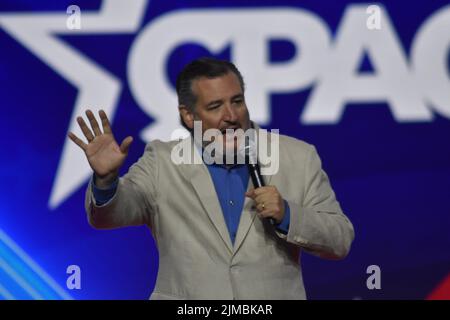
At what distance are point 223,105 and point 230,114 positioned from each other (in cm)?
5

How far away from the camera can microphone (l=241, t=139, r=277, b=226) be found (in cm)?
288

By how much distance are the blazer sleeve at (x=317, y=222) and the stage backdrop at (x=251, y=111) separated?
1354 millimetres

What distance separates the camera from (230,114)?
305 centimetres

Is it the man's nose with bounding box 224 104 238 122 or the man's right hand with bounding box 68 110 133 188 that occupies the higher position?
the man's nose with bounding box 224 104 238 122

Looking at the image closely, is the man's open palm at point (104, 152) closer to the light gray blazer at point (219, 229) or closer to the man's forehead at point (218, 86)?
the light gray blazer at point (219, 229)

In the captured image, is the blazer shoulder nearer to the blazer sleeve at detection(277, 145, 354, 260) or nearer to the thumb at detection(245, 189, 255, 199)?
the blazer sleeve at detection(277, 145, 354, 260)

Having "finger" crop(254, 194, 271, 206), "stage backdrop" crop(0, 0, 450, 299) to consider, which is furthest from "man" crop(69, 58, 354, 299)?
"stage backdrop" crop(0, 0, 450, 299)

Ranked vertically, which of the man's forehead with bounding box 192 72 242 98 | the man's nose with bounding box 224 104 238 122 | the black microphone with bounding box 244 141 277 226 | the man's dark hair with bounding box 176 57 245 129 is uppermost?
the man's dark hair with bounding box 176 57 245 129

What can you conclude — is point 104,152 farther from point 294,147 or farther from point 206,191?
point 294,147

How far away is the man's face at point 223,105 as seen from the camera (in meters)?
3.05

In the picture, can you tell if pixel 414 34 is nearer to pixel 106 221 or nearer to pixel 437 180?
pixel 437 180

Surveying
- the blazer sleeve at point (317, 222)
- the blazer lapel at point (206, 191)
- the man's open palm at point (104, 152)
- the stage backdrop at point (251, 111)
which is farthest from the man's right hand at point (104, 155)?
the stage backdrop at point (251, 111)

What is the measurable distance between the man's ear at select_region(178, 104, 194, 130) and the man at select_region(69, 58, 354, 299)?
7 cm

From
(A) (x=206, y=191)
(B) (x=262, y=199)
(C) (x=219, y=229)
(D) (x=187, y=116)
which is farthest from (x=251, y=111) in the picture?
(B) (x=262, y=199)
